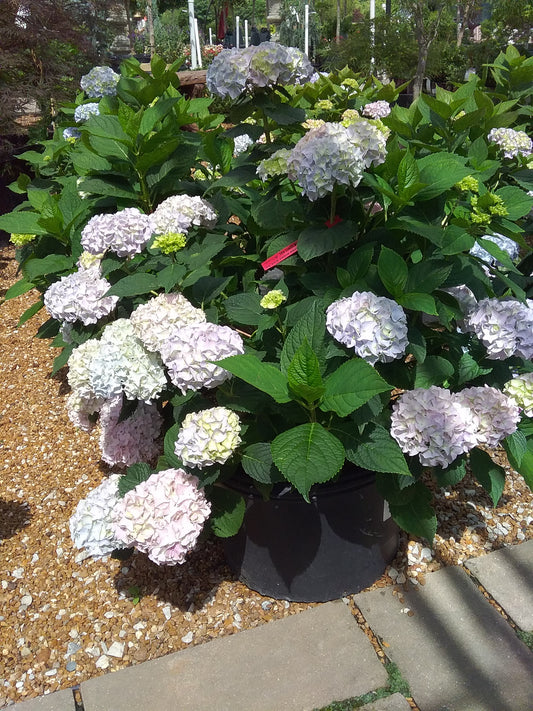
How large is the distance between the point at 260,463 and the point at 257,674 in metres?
0.63

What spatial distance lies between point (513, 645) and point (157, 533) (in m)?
1.07

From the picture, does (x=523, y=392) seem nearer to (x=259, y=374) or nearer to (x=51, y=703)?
(x=259, y=374)

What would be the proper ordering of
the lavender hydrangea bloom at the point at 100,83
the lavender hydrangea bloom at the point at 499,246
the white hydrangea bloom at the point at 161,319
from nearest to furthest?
the white hydrangea bloom at the point at 161,319
the lavender hydrangea bloom at the point at 499,246
the lavender hydrangea bloom at the point at 100,83

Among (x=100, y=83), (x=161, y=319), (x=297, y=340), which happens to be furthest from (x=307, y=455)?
(x=100, y=83)

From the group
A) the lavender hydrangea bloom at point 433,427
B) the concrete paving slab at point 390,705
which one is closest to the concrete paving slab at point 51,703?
the concrete paving slab at point 390,705

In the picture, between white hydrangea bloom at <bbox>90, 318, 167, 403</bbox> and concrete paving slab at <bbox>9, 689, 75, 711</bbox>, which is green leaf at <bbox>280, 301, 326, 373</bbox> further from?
concrete paving slab at <bbox>9, 689, 75, 711</bbox>

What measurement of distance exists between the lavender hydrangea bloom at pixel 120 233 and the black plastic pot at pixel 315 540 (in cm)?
75

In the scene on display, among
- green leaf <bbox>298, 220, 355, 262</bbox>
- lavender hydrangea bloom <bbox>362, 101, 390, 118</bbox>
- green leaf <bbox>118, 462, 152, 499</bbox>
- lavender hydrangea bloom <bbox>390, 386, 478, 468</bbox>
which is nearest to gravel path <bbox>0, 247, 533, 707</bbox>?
green leaf <bbox>118, 462, 152, 499</bbox>

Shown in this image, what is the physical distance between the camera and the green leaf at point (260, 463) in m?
1.50

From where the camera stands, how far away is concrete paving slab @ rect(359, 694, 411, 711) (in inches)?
61.8

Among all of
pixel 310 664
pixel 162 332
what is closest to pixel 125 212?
pixel 162 332

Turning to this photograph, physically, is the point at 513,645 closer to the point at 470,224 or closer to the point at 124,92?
the point at 470,224

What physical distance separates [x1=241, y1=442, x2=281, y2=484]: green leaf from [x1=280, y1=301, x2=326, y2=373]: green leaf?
0.74ft

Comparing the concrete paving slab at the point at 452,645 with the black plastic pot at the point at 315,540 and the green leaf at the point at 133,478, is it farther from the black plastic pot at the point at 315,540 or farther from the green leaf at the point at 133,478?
the green leaf at the point at 133,478
